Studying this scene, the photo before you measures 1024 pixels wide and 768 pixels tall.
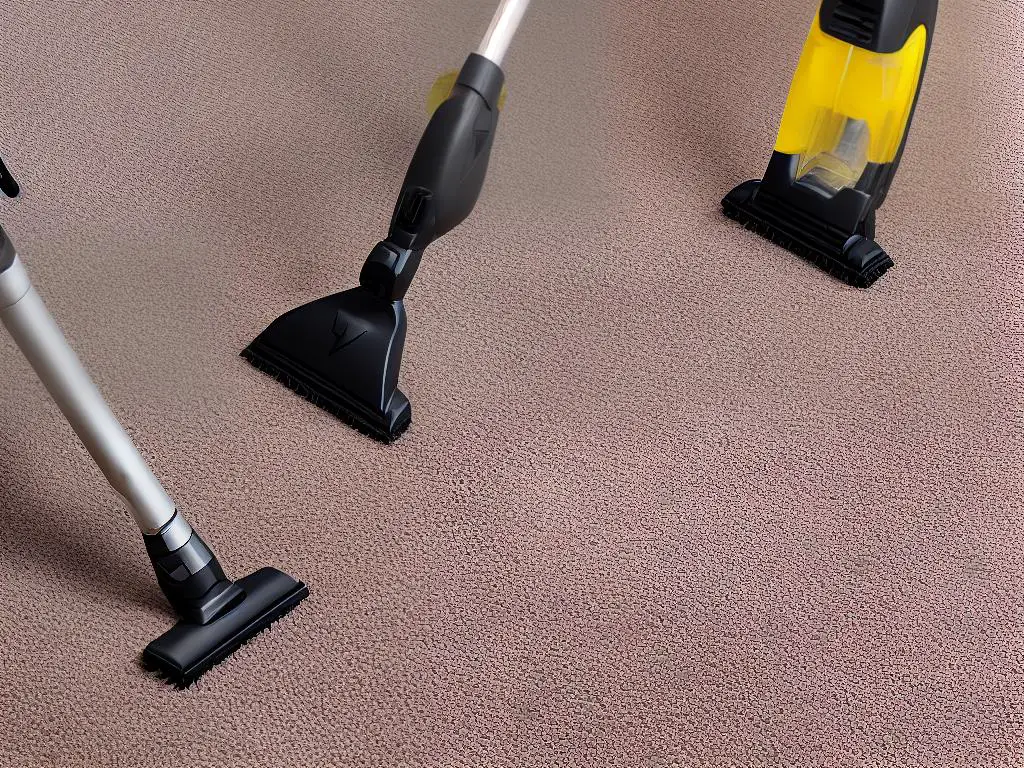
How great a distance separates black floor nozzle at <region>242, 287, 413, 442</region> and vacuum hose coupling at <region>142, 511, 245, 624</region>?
0.27 metres

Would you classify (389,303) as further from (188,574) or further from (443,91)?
(188,574)

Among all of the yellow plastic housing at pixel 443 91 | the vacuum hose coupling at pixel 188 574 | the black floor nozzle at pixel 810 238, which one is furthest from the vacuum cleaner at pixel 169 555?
the black floor nozzle at pixel 810 238

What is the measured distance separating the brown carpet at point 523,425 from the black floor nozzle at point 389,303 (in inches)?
1.4

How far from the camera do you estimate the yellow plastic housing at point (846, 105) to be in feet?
4.75

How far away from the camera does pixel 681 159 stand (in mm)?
1732

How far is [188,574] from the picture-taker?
3.51ft

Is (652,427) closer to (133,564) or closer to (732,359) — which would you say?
(732,359)

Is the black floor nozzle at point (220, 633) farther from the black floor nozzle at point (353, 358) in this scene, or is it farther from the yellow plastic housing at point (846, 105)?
the yellow plastic housing at point (846, 105)

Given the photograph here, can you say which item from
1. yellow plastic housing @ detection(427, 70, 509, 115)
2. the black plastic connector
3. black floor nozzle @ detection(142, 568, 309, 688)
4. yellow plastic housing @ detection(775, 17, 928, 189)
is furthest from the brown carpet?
the black plastic connector

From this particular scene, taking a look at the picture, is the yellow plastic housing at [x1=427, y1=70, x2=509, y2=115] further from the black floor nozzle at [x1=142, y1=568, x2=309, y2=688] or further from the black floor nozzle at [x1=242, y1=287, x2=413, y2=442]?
the black floor nozzle at [x1=142, y1=568, x2=309, y2=688]

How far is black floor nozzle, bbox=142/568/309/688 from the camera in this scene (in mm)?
1079

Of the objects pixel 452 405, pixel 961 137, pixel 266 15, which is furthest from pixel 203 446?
pixel 961 137

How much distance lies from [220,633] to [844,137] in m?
1.05

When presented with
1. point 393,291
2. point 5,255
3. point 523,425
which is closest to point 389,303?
point 393,291
